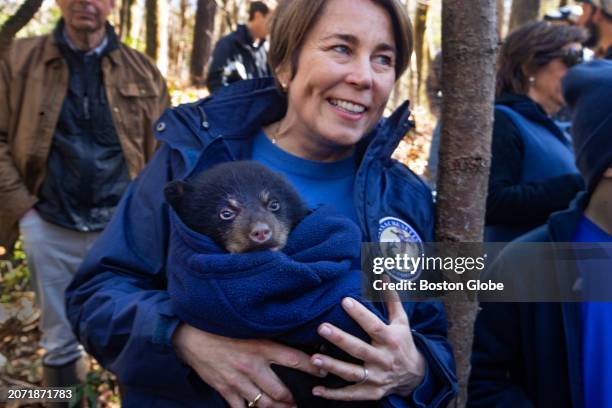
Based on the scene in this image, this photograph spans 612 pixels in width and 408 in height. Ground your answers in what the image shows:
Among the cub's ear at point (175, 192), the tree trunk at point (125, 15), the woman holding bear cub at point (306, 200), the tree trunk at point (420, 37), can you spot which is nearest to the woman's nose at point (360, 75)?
the woman holding bear cub at point (306, 200)

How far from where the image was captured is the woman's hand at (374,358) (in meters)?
1.50

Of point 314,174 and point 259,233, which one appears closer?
point 259,233

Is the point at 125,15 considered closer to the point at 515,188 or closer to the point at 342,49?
the point at 515,188

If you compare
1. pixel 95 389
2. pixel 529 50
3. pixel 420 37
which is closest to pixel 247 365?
pixel 95 389

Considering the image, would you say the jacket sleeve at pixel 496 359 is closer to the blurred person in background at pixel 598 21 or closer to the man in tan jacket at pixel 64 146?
the man in tan jacket at pixel 64 146

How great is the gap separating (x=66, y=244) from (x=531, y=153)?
3.12 meters

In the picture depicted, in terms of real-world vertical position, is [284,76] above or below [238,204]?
above

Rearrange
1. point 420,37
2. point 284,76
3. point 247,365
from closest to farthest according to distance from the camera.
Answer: point 247,365
point 284,76
point 420,37

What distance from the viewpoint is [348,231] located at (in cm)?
161

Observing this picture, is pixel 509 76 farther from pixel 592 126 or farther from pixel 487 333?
pixel 487 333

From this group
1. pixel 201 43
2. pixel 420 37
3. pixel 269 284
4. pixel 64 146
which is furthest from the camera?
pixel 420 37

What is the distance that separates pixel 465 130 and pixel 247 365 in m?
1.12

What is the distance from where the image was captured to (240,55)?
19.9ft

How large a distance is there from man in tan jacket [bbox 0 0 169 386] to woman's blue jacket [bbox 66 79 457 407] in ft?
6.62
